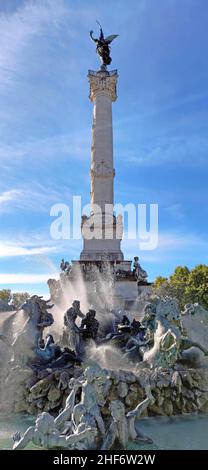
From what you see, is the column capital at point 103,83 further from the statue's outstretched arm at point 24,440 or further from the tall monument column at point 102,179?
the statue's outstretched arm at point 24,440

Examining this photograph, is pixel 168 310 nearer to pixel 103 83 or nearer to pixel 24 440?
pixel 24 440

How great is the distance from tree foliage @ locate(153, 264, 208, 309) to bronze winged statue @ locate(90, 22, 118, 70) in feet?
61.2

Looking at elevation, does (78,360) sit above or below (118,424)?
above

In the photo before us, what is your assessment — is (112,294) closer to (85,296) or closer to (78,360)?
(85,296)

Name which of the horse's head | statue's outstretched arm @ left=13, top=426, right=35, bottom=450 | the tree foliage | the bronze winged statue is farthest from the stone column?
statue's outstretched arm @ left=13, top=426, right=35, bottom=450

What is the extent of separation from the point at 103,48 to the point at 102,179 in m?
12.9

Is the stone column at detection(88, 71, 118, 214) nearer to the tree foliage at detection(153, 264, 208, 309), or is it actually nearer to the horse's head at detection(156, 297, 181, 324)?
the tree foliage at detection(153, 264, 208, 309)

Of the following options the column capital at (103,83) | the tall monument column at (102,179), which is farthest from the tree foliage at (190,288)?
the column capital at (103,83)

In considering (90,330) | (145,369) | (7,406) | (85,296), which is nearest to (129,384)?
(145,369)

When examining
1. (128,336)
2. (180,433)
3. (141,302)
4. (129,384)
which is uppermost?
(141,302)

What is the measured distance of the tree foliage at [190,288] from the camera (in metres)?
31.3

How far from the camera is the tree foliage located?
31.3 metres

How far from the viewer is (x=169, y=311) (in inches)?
447

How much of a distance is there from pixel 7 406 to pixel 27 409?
21.3 inches
